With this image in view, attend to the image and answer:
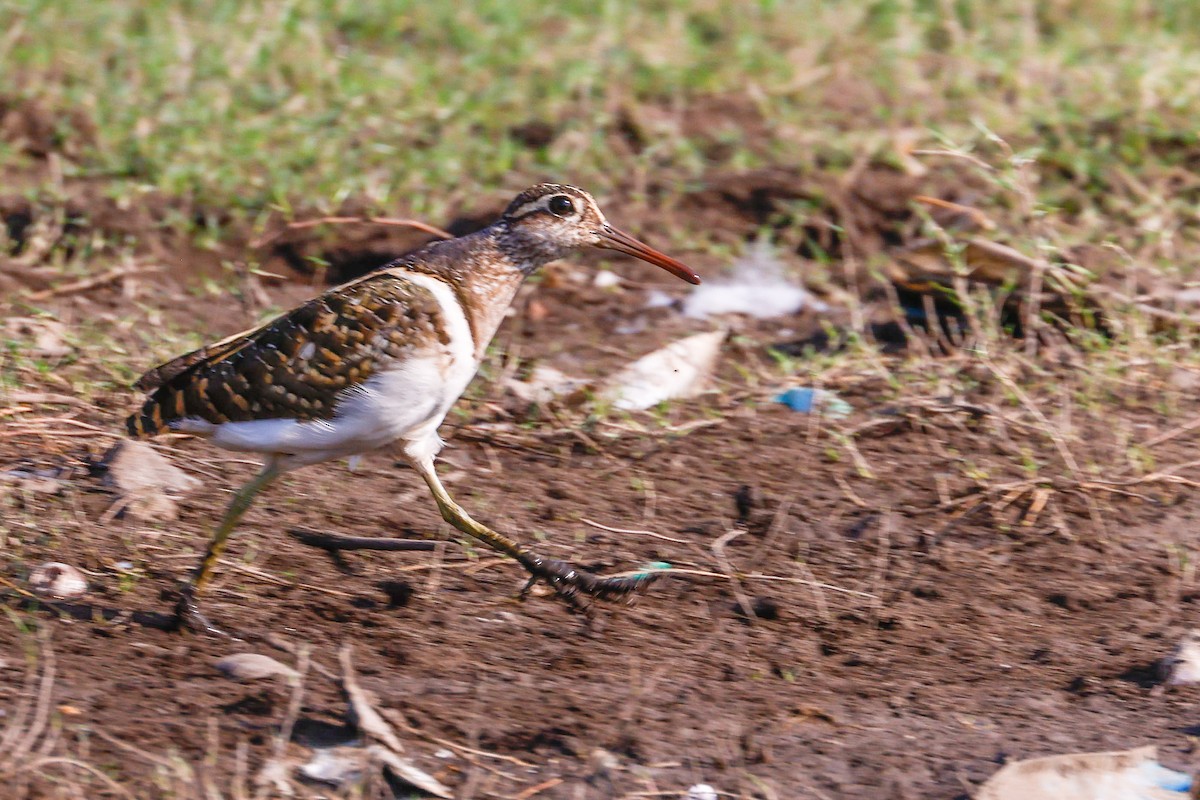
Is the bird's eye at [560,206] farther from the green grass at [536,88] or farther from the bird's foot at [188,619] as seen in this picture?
the green grass at [536,88]

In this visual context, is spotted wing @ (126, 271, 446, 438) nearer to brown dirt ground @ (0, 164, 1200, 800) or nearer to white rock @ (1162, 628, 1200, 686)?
brown dirt ground @ (0, 164, 1200, 800)

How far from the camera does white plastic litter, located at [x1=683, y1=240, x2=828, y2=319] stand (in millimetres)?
6305

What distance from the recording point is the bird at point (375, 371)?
3.88m

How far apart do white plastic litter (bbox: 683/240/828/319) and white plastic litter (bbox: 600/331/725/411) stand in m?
0.53

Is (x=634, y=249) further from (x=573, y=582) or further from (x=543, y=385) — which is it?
(x=543, y=385)

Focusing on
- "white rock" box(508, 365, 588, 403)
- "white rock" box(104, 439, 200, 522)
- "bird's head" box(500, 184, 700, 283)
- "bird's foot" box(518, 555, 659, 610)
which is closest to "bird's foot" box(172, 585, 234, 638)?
"white rock" box(104, 439, 200, 522)

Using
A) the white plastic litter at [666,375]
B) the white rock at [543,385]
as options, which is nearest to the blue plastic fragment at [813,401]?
the white plastic litter at [666,375]

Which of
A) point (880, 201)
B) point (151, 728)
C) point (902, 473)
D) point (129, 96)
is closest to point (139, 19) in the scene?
point (129, 96)

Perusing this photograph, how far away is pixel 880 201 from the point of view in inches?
268

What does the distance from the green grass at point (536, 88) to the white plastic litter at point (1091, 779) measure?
368 cm

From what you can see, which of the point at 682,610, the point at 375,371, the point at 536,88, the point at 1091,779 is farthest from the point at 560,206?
the point at 536,88

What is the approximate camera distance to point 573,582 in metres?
4.18

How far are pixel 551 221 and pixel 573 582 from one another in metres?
0.92

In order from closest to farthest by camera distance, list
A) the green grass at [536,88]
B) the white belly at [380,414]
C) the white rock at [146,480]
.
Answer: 1. the white belly at [380,414]
2. the white rock at [146,480]
3. the green grass at [536,88]
